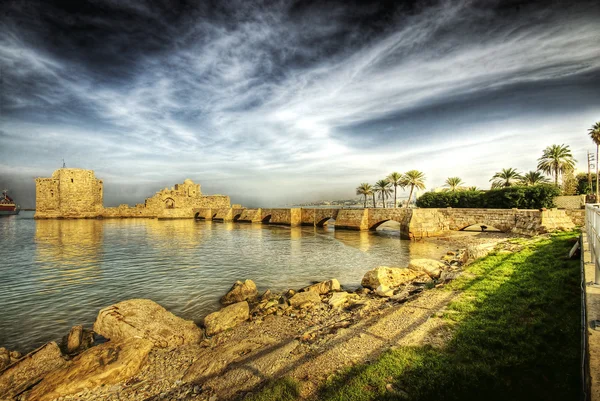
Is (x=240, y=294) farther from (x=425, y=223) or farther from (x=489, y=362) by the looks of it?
(x=425, y=223)

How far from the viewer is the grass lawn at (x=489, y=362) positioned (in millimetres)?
A: 3406

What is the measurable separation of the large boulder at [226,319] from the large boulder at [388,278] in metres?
5.00

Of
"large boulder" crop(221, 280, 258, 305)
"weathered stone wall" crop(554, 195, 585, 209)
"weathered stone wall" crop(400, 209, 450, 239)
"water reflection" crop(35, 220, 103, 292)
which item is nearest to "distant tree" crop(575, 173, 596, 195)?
"weathered stone wall" crop(554, 195, 585, 209)

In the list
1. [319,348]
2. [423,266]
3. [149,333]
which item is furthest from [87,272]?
[423,266]

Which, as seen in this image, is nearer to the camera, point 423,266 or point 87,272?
point 423,266

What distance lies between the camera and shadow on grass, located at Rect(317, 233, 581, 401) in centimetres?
340

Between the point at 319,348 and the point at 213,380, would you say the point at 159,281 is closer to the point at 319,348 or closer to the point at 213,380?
the point at 213,380

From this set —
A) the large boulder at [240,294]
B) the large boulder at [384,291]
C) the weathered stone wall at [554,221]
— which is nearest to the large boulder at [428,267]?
the large boulder at [384,291]

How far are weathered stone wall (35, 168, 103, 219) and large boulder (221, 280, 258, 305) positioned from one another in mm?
68562

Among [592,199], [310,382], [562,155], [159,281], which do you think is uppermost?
[562,155]

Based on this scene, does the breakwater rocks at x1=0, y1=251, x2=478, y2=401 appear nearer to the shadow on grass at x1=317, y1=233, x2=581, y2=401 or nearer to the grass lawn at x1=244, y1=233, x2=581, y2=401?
the grass lawn at x1=244, y1=233, x2=581, y2=401

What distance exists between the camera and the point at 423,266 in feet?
40.4

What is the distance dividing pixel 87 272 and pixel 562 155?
2249 inches

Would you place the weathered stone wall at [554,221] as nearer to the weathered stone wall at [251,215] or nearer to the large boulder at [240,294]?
the large boulder at [240,294]
